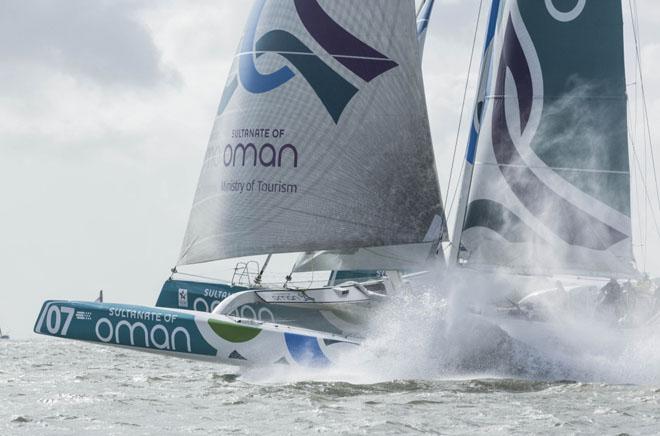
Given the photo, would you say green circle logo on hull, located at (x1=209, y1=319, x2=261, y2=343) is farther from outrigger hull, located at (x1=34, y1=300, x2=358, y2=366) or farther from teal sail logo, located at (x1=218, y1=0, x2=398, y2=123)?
teal sail logo, located at (x1=218, y1=0, x2=398, y2=123)

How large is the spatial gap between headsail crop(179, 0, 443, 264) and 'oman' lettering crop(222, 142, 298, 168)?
1 centimetres

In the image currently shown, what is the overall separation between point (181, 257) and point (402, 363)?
11.4 feet

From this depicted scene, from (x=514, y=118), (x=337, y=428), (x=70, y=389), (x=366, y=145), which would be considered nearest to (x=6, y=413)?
(x=70, y=389)

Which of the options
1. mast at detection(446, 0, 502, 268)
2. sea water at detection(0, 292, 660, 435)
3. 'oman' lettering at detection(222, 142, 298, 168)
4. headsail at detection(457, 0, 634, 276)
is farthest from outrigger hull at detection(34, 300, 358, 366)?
headsail at detection(457, 0, 634, 276)

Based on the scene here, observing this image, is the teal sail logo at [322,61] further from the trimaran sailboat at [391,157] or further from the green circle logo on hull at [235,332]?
the green circle logo on hull at [235,332]

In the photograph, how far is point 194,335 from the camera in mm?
12906

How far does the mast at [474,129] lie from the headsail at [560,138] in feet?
0.24

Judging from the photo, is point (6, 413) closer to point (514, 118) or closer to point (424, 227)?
point (424, 227)

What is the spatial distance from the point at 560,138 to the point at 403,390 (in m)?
4.73

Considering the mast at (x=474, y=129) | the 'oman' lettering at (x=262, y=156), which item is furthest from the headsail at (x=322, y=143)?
the mast at (x=474, y=129)

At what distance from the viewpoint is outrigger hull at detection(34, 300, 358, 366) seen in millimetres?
12711

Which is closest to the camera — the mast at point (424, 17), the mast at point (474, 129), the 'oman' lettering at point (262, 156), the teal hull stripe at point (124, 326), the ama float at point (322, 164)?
the teal hull stripe at point (124, 326)

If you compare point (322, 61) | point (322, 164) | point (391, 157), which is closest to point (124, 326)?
point (322, 164)

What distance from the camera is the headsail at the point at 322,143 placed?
14172 millimetres
